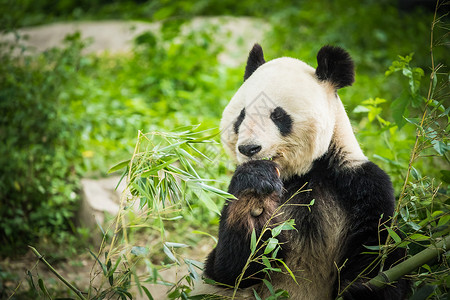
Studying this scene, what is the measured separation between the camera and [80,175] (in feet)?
16.5

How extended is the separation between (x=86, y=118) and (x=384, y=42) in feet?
19.2

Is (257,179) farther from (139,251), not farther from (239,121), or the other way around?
(139,251)

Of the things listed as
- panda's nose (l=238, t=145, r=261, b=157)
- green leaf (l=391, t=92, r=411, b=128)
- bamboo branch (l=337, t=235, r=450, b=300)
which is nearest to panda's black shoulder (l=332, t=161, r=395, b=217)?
bamboo branch (l=337, t=235, r=450, b=300)

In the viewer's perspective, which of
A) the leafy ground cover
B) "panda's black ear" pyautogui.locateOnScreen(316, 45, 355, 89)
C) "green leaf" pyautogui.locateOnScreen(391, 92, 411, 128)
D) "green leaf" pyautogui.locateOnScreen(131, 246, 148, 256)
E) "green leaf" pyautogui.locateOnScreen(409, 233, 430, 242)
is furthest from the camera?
"green leaf" pyautogui.locateOnScreen(391, 92, 411, 128)

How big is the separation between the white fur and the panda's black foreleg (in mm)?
137

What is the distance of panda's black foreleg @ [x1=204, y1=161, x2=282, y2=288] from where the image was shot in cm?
235

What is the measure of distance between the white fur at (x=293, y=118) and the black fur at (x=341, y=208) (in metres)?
0.08

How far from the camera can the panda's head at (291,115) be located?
8.02ft

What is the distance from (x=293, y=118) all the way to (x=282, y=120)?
61 mm

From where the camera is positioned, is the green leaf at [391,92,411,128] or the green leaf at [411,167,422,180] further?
the green leaf at [391,92,411,128]

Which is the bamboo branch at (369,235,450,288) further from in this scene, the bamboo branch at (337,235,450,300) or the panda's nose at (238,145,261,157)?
the panda's nose at (238,145,261,157)

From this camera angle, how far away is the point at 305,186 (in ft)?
8.46

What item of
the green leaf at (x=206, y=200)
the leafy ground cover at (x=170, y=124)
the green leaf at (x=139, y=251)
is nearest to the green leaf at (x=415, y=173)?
the leafy ground cover at (x=170, y=124)

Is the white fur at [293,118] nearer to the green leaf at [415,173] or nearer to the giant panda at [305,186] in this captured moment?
the giant panda at [305,186]
